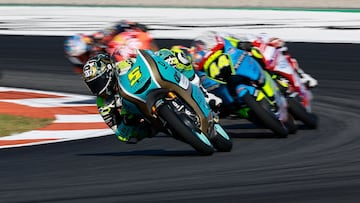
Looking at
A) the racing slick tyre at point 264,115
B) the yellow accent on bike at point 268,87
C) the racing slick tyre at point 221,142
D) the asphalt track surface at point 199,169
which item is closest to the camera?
the asphalt track surface at point 199,169

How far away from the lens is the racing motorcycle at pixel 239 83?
33.7ft

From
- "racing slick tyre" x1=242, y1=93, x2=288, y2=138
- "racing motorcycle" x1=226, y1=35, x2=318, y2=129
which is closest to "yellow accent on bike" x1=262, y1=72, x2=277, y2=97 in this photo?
"racing slick tyre" x1=242, y1=93, x2=288, y2=138

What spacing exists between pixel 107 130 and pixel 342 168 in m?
3.53

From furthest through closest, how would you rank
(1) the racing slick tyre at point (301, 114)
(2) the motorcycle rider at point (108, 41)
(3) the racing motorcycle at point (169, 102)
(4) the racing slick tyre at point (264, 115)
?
1. (2) the motorcycle rider at point (108, 41)
2. (1) the racing slick tyre at point (301, 114)
3. (4) the racing slick tyre at point (264, 115)
4. (3) the racing motorcycle at point (169, 102)

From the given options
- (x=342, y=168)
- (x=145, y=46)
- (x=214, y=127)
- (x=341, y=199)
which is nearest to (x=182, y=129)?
(x=214, y=127)

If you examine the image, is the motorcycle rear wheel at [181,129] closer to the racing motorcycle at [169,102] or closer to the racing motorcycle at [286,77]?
the racing motorcycle at [169,102]

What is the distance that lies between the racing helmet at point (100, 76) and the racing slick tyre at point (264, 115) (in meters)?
1.33

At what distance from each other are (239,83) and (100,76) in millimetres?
1523

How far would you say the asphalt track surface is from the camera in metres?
7.26

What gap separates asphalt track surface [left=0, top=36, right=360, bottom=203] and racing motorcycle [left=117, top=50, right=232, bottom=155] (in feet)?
0.62

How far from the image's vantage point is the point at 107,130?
1123cm

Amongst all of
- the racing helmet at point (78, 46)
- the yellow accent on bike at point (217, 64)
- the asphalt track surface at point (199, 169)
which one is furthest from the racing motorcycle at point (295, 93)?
the racing helmet at point (78, 46)

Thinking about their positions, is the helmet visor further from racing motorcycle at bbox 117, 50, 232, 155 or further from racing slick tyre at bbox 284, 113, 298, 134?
racing slick tyre at bbox 284, 113, 298, 134

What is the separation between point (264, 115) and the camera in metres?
10.0
